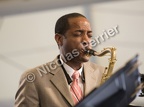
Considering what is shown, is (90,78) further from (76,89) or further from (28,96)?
(28,96)

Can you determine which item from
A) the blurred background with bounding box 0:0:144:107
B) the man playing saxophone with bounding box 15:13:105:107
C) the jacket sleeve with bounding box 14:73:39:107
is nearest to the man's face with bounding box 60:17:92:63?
the man playing saxophone with bounding box 15:13:105:107

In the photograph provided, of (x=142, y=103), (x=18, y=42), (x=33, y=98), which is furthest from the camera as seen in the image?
(x=18, y=42)

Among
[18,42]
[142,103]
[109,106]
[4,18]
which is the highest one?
[4,18]

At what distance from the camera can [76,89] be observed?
1.31 meters

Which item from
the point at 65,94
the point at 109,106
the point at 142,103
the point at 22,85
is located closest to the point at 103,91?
the point at 109,106

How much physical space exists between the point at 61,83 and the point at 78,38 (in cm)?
26

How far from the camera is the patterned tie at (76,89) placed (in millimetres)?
1277

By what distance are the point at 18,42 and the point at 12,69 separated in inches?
9.7

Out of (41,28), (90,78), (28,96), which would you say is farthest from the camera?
(41,28)

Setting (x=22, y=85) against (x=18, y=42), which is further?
(x=18, y=42)

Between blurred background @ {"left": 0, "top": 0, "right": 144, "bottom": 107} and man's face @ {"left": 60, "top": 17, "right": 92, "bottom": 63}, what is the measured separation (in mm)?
797

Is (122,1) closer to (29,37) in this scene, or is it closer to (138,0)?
(138,0)

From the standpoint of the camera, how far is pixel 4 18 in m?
2.18

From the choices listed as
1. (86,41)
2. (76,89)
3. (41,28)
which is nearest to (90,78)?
(76,89)
